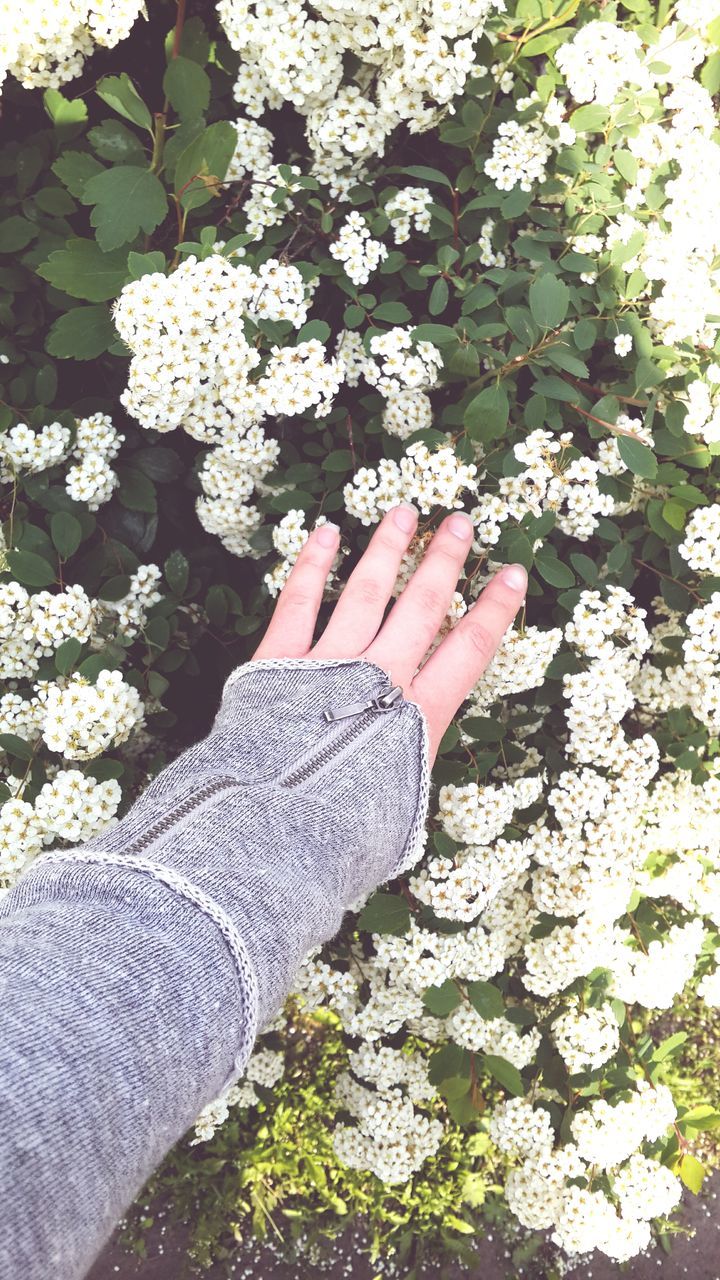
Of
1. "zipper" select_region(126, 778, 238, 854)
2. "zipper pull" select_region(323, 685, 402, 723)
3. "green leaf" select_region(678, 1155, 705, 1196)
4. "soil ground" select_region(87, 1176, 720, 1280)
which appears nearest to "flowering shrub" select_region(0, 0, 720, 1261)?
"green leaf" select_region(678, 1155, 705, 1196)

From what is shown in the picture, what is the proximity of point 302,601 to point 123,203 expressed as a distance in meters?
0.80

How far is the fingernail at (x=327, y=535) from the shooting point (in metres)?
1.55

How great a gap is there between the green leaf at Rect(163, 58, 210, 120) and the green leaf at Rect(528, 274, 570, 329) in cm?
74

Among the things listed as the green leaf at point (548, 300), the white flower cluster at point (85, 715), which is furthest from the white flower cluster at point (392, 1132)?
the green leaf at point (548, 300)

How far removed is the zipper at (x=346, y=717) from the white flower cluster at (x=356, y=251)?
2.84 ft

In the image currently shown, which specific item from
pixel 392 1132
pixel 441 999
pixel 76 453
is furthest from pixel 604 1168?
pixel 76 453

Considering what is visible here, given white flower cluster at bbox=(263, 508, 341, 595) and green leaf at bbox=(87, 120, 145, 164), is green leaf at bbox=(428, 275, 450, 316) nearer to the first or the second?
white flower cluster at bbox=(263, 508, 341, 595)

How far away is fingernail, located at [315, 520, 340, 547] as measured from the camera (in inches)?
60.9

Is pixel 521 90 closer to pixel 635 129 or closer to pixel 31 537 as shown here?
pixel 635 129

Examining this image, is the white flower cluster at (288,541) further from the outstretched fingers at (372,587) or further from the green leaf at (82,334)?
the green leaf at (82,334)

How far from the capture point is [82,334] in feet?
5.28

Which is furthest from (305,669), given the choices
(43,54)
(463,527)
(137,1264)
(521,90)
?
(137,1264)

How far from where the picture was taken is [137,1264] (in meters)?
2.61

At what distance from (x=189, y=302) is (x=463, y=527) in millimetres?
619
